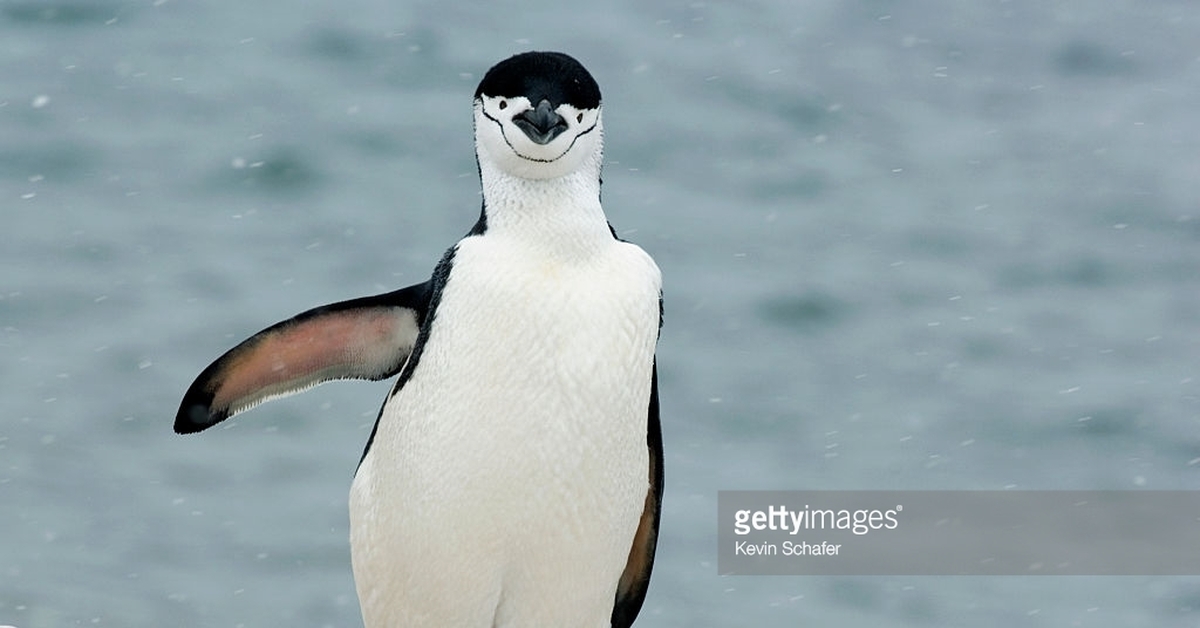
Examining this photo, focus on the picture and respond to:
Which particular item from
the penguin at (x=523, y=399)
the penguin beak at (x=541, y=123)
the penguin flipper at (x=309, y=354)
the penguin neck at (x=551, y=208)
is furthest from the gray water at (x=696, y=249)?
the penguin beak at (x=541, y=123)

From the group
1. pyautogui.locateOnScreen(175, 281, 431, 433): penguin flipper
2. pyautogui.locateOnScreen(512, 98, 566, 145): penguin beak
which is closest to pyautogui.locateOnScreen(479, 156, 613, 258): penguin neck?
pyautogui.locateOnScreen(512, 98, 566, 145): penguin beak

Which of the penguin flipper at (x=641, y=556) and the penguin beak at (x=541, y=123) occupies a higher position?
the penguin beak at (x=541, y=123)

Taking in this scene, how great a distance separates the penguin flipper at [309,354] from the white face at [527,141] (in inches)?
11.3

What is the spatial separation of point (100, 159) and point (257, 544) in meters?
2.85

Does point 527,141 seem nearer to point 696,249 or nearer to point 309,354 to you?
point 309,354

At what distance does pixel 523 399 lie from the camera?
233 centimetres

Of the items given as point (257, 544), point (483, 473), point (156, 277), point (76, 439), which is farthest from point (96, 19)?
point (483, 473)

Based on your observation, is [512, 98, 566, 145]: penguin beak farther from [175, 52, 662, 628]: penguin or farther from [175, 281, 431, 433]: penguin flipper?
[175, 281, 431, 433]: penguin flipper

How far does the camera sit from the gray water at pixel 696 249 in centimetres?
705

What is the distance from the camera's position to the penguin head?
2.22 m

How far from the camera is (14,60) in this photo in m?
9.42

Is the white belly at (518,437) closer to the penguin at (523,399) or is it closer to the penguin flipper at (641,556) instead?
the penguin at (523,399)

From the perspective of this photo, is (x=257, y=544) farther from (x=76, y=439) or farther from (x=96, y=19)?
(x=96, y=19)

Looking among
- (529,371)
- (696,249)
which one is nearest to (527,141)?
(529,371)
